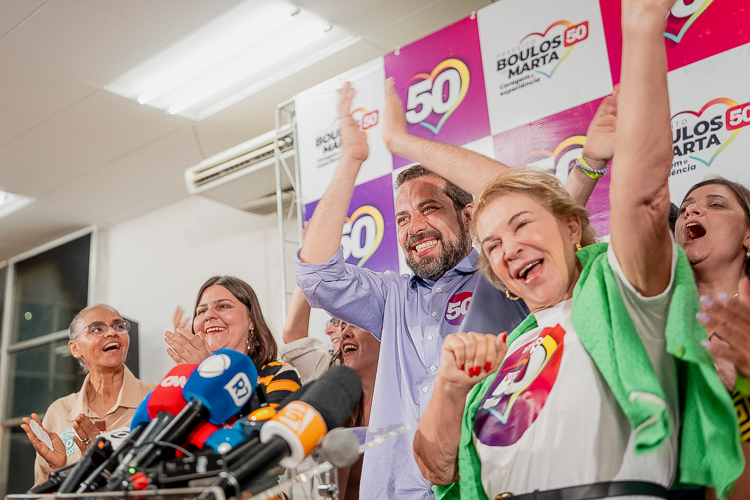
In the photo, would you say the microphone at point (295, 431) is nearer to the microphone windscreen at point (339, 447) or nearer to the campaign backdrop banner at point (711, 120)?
the microphone windscreen at point (339, 447)

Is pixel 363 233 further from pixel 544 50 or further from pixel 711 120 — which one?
pixel 711 120

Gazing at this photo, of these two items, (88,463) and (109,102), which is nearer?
(88,463)

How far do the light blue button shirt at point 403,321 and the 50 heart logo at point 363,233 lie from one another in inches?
38.8

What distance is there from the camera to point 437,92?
9.85 feet

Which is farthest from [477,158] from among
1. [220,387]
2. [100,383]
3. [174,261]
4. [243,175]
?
[174,261]

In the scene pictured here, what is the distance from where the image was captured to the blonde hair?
50.5 inches

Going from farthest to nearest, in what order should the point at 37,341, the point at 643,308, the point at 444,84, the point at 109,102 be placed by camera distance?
1. the point at 37,341
2. the point at 109,102
3. the point at 444,84
4. the point at 643,308

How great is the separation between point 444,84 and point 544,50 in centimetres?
49

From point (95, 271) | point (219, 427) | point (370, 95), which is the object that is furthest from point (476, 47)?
point (95, 271)

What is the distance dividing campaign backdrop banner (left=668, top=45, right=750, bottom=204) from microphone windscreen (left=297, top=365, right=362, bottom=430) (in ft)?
5.15

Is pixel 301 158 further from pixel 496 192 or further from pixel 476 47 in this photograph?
pixel 496 192

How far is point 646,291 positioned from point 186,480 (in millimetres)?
712

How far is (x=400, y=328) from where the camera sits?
194 cm

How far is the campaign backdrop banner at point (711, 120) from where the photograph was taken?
2123 mm
